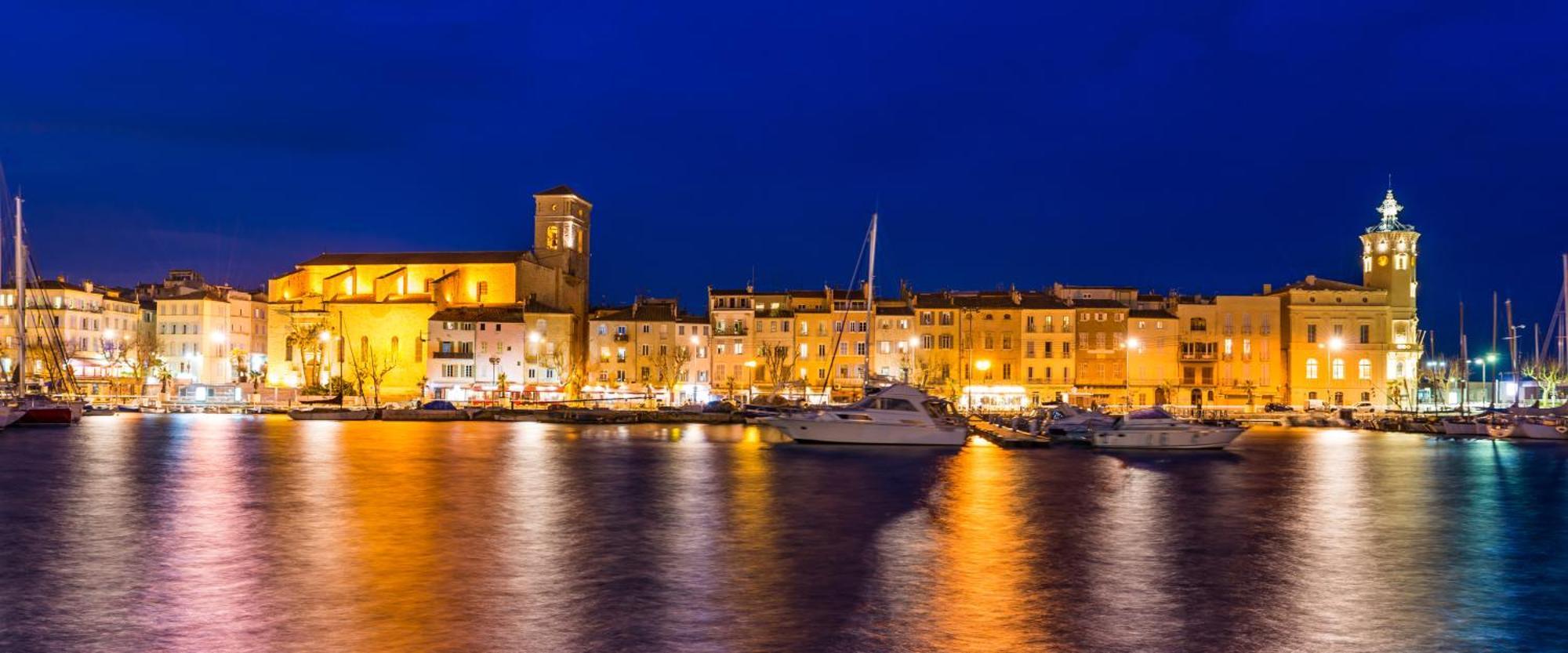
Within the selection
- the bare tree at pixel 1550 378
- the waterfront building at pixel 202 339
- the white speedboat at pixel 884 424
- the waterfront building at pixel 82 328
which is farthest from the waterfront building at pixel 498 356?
the bare tree at pixel 1550 378

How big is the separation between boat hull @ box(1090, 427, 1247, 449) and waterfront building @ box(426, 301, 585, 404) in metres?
46.9

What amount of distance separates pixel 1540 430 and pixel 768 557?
2090 inches

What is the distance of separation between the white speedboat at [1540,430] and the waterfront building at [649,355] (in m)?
47.2

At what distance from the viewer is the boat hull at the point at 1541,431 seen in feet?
193

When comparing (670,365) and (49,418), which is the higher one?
(670,365)

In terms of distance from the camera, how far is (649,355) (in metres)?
88.6

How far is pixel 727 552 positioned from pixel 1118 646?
24.7ft

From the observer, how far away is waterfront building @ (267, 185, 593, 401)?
91500 mm

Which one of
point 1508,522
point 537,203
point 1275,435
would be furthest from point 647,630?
point 537,203

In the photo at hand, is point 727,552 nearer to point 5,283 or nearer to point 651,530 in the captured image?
point 651,530

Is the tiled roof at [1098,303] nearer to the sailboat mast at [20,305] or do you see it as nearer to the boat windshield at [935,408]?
the boat windshield at [935,408]

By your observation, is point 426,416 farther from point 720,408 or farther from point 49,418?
point 49,418

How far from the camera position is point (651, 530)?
21.8 m

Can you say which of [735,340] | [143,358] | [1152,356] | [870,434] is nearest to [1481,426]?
[1152,356]
